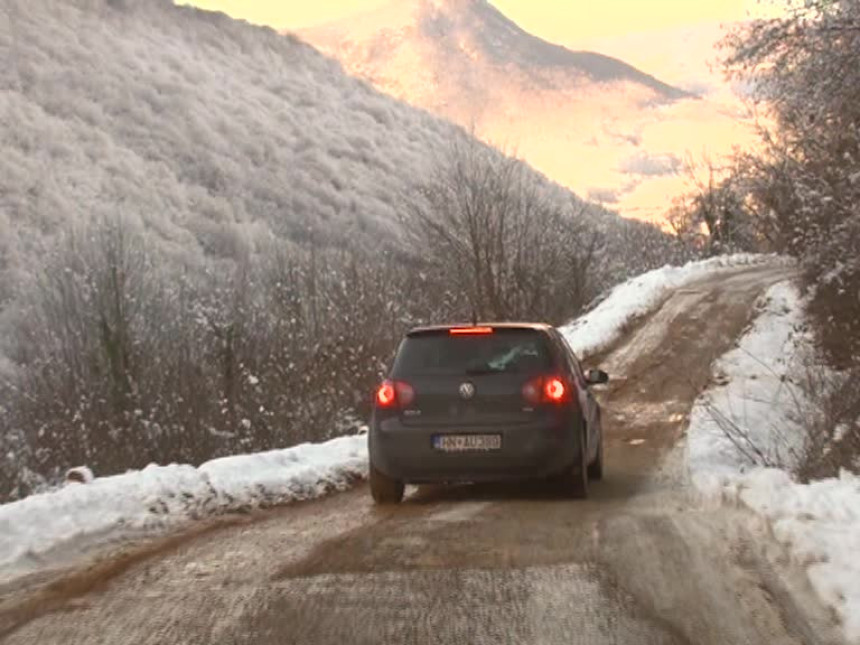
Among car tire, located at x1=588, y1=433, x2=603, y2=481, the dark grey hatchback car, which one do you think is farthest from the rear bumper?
car tire, located at x1=588, y1=433, x2=603, y2=481

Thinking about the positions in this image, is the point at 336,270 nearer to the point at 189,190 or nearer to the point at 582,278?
the point at 582,278

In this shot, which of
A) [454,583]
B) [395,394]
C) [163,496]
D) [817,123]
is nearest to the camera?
[454,583]

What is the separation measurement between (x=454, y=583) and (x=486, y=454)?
3482 mm

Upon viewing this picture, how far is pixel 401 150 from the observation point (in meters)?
77.2

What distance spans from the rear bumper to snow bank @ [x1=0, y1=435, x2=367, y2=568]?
1.36m

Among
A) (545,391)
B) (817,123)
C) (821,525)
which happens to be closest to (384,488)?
(545,391)

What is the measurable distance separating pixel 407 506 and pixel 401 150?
6863cm

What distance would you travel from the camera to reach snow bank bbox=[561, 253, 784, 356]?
29.2 meters

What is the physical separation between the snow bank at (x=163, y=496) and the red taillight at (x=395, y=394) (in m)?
1.45

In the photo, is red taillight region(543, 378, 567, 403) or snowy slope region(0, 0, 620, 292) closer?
red taillight region(543, 378, 567, 403)

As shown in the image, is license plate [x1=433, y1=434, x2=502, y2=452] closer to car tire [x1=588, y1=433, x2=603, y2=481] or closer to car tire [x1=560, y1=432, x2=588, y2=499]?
car tire [x1=560, y1=432, x2=588, y2=499]

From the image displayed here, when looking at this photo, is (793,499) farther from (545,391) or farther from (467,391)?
(467,391)

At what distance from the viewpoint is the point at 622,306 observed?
112ft

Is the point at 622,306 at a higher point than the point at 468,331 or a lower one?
lower
